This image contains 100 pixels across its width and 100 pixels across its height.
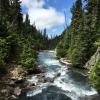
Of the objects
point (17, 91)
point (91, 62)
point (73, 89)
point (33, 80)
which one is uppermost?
point (91, 62)

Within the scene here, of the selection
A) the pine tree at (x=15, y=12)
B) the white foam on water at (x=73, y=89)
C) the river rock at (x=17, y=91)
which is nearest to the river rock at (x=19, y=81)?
the river rock at (x=17, y=91)

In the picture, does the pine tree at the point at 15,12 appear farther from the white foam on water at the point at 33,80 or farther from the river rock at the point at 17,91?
the river rock at the point at 17,91

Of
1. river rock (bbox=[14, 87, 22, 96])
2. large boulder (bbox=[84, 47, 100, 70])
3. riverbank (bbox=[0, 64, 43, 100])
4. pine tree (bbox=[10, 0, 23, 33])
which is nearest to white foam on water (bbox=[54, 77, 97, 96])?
riverbank (bbox=[0, 64, 43, 100])

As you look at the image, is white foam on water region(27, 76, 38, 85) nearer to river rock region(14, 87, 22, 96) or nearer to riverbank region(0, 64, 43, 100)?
riverbank region(0, 64, 43, 100)

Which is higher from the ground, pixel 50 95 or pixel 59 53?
pixel 50 95

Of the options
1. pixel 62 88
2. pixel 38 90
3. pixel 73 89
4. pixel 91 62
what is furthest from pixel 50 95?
pixel 91 62

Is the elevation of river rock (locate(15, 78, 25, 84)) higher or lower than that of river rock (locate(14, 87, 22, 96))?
lower

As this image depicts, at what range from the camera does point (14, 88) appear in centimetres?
2639

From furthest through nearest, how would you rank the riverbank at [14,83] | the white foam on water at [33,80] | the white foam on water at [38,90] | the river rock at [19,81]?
the white foam on water at [33,80]
the river rock at [19,81]
the white foam on water at [38,90]
the riverbank at [14,83]

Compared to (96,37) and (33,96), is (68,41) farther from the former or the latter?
(33,96)

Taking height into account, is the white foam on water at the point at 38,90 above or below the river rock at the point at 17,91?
below

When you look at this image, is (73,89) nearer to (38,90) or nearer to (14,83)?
(38,90)

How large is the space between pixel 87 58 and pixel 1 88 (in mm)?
20038

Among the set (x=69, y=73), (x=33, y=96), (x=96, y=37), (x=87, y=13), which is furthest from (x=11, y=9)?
(x=33, y=96)
